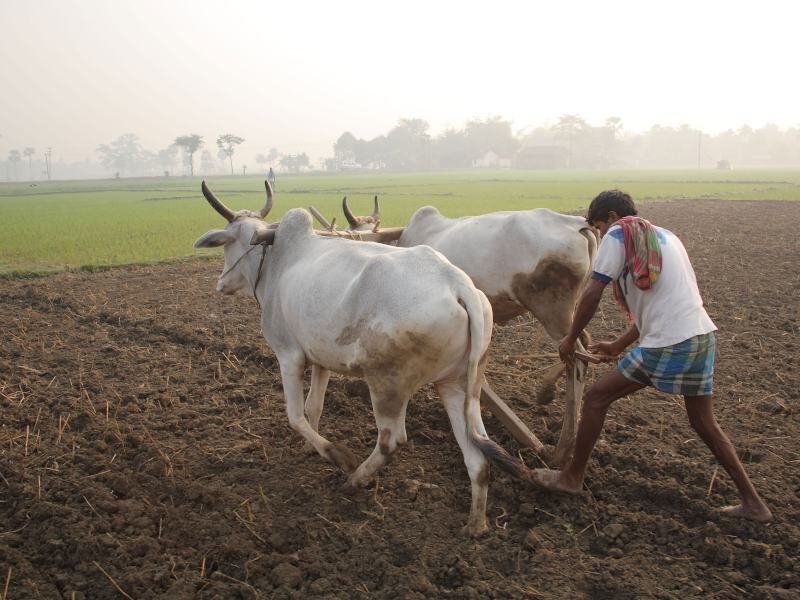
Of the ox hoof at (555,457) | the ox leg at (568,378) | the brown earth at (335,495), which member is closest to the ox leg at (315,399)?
the brown earth at (335,495)

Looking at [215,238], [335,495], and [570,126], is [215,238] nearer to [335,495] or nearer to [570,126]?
[335,495]

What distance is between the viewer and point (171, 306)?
33.9 feet

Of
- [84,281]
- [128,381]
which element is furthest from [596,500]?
[84,281]

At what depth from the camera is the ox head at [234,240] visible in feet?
19.2

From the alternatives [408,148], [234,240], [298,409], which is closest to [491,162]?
[408,148]

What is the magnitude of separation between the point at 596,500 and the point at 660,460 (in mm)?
705

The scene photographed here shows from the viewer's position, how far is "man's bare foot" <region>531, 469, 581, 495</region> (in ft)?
14.6

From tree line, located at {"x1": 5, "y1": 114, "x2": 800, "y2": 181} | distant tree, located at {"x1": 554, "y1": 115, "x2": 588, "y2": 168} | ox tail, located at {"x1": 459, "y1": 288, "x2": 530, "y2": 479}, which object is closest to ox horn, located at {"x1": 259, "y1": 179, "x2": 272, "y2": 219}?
ox tail, located at {"x1": 459, "y1": 288, "x2": 530, "y2": 479}

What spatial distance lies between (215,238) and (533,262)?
2.59m

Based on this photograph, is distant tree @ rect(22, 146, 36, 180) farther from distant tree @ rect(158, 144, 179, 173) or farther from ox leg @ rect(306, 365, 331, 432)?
ox leg @ rect(306, 365, 331, 432)

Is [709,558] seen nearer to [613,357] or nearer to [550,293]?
[613,357]

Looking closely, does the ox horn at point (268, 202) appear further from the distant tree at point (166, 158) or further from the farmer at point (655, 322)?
the distant tree at point (166, 158)

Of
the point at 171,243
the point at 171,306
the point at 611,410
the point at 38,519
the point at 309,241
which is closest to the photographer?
the point at 38,519

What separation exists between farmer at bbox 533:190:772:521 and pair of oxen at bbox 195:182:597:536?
648 mm
